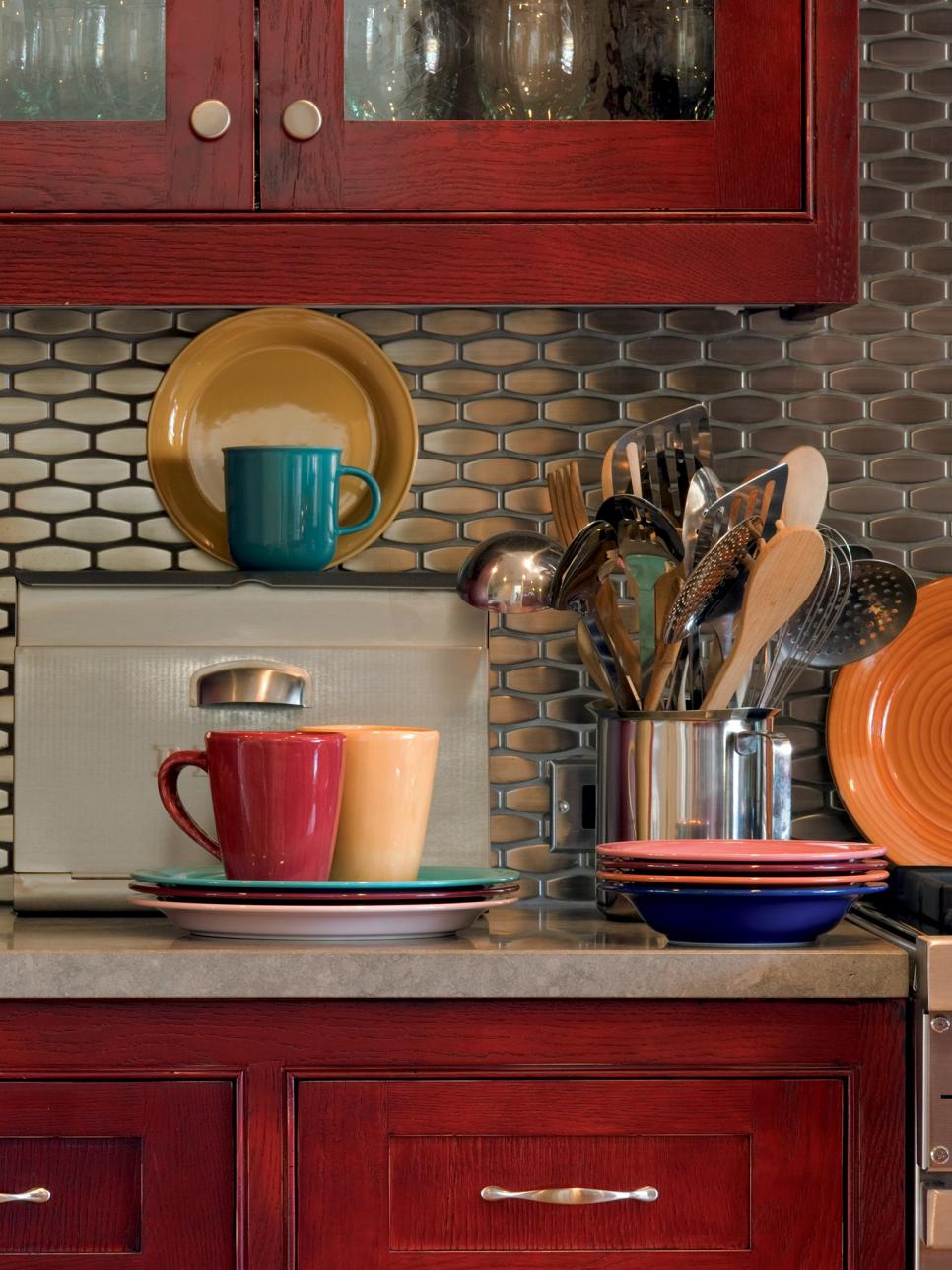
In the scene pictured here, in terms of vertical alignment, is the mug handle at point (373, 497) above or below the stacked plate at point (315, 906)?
above

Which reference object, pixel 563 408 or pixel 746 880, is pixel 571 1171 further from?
pixel 563 408

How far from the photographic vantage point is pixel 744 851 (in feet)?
4.02

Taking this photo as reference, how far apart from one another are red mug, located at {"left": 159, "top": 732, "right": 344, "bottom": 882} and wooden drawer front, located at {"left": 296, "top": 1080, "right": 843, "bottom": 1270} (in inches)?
7.2

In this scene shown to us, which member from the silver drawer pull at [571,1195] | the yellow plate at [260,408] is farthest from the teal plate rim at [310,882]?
the yellow plate at [260,408]

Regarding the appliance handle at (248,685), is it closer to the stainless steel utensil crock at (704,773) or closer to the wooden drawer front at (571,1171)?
the stainless steel utensil crock at (704,773)

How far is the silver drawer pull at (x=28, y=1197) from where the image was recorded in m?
1.09

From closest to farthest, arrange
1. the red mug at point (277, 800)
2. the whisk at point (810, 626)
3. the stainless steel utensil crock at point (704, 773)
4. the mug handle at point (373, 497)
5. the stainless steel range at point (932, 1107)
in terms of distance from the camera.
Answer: the stainless steel range at point (932, 1107) → the red mug at point (277, 800) → the stainless steel utensil crock at point (704, 773) → the whisk at point (810, 626) → the mug handle at point (373, 497)

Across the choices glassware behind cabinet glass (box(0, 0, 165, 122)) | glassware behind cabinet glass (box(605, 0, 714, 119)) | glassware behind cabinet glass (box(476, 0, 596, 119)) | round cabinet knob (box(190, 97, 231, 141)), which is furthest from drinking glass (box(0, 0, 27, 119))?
glassware behind cabinet glass (box(605, 0, 714, 119))

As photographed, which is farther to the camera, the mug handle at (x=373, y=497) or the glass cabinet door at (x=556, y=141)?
the mug handle at (x=373, y=497)

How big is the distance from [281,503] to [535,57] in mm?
461

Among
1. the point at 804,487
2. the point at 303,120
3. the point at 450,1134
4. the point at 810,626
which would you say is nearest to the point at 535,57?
the point at 303,120

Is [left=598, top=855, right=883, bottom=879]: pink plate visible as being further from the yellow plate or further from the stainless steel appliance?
the yellow plate

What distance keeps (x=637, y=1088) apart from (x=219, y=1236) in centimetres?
31

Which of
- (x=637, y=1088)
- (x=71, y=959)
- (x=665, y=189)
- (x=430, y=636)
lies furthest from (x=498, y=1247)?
(x=665, y=189)
